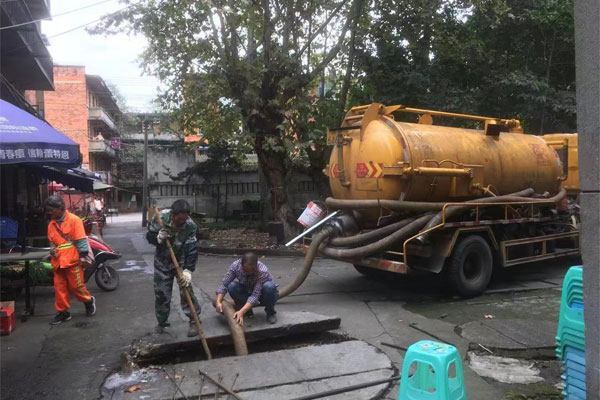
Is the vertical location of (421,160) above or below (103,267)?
above

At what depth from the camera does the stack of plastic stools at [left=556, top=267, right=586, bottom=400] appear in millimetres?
3057

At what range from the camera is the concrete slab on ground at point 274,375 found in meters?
3.80

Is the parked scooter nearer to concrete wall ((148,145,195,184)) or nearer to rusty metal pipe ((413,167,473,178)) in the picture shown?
rusty metal pipe ((413,167,473,178))

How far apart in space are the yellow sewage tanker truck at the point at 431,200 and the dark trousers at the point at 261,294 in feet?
6.00

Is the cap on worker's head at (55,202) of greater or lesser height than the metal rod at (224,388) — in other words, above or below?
above

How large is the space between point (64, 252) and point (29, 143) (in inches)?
53.2

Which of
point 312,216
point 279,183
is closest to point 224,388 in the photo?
point 312,216

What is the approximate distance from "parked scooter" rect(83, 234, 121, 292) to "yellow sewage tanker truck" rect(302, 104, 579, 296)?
3.38 metres

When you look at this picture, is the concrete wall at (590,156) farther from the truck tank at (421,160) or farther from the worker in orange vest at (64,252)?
the worker in orange vest at (64,252)

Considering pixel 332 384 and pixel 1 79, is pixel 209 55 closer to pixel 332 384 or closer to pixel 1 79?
pixel 1 79

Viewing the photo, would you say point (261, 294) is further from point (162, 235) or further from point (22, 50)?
point (22, 50)

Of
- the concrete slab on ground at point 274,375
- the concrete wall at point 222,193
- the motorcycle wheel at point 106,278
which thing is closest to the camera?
the concrete slab on ground at point 274,375

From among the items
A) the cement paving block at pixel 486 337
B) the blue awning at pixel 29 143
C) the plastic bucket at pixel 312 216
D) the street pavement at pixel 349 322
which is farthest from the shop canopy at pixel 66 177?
the cement paving block at pixel 486 337

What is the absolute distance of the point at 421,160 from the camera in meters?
6.78
